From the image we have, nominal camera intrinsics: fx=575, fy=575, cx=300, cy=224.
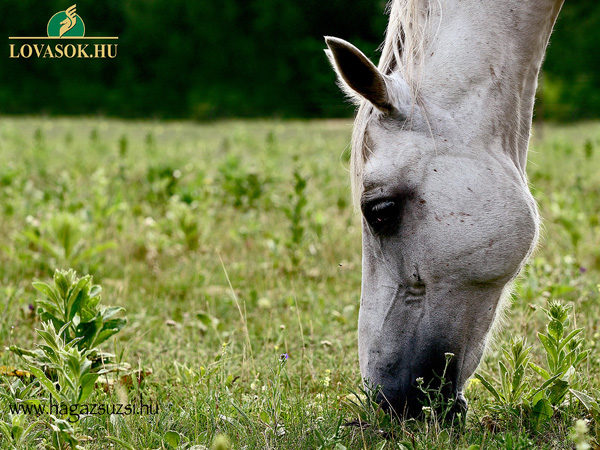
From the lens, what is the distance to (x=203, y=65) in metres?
32.6

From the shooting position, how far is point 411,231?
5.65 feet

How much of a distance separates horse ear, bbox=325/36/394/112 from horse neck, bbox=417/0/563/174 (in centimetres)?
17

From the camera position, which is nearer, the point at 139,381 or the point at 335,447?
the point at 335,447

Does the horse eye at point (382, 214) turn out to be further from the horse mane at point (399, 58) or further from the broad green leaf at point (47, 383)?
the broad green leaf at point (47, 383)

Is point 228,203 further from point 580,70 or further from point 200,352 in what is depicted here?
point 580,70

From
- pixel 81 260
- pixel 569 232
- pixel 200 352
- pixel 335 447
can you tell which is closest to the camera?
pixel 335 447

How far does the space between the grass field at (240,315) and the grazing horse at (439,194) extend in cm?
18

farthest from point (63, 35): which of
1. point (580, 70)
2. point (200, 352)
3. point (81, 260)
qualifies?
point (580, 70)

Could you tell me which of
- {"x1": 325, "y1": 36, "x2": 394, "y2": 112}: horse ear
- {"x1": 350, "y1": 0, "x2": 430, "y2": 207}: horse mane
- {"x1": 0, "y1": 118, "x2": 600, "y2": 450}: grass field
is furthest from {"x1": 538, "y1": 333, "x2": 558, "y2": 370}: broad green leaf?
{"x1": 325, "y1": 36, "x2": 394, "y2": 112}: horse ear

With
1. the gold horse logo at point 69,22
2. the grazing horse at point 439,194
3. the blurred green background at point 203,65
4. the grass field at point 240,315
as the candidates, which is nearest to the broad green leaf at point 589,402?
the grass field at point 240,315

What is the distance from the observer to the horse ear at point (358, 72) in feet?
5.29

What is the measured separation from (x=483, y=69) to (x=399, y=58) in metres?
0.27

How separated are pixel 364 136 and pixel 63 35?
313 centimetres

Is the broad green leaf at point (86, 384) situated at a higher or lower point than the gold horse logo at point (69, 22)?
lower
